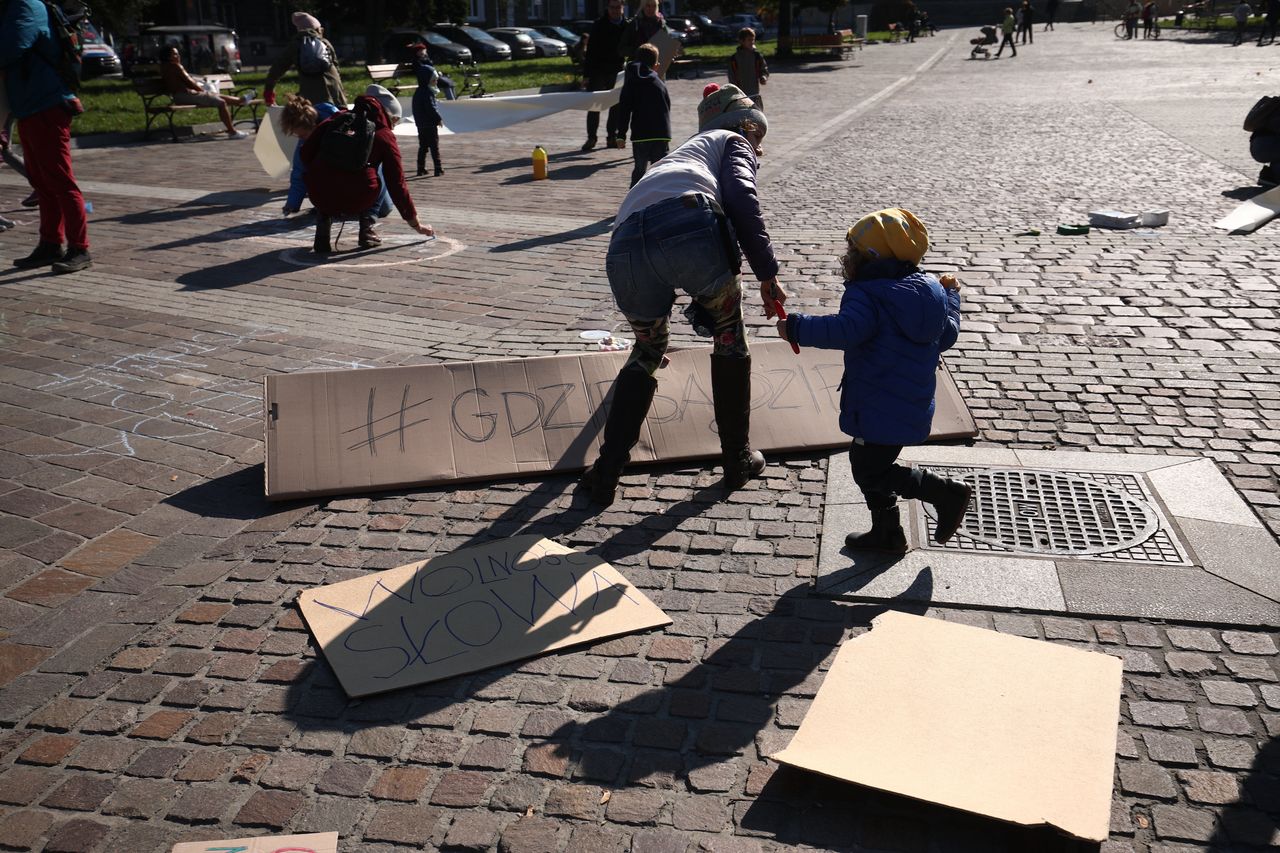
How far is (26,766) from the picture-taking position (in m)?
2.97

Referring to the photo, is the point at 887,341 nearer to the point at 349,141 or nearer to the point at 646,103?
the point at 349,141

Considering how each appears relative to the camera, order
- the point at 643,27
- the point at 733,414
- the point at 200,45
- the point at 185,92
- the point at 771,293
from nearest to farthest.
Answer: the point at 771,293, the point at 733,414, the point at 643,27, the point at 185,92, the point at 200,45

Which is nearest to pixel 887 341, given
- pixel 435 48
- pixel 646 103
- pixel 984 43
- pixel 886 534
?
pixel 886 534

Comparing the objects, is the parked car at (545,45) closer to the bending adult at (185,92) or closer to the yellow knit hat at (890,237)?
the bending adult at (185,92)

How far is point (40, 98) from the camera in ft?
25.9

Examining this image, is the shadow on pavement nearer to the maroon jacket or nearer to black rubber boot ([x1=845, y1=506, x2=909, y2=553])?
the maroon jacket

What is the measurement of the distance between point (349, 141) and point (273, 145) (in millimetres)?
4046

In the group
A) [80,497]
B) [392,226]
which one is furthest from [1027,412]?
[392,226]

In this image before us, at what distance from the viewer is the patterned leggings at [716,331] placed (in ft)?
14.1

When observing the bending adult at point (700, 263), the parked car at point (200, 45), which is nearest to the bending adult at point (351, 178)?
the bending adult at point (700, 263)

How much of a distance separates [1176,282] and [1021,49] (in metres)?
37.3

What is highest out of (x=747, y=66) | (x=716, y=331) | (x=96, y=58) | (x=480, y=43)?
(x=480, y=43)

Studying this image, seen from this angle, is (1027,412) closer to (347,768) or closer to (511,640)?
Answer: (511,640)

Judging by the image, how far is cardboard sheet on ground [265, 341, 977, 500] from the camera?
470 cm
